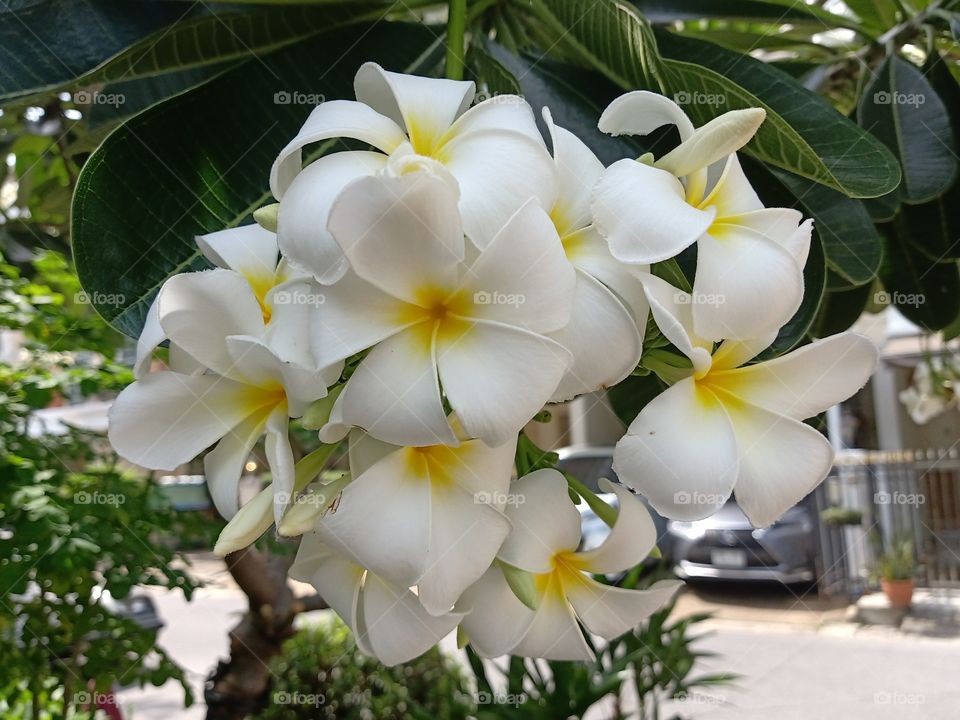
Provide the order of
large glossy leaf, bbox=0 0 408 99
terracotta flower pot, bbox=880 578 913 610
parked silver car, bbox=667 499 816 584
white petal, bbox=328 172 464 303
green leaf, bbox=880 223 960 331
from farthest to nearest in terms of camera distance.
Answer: parked silver car, bbox=667 499 816 584 < terracotta flower pot, bbox=880 578 913 610 < green leaf, bbox=880 223 960 331 < large glossy leaf, bbox=0 0 408 99 < white petal, bbox=328 172 464 303

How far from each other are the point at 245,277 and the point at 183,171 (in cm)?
14

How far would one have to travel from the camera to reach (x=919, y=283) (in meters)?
0.95

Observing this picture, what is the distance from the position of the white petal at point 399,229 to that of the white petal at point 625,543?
0.20m

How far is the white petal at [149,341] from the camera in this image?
1.26 feet

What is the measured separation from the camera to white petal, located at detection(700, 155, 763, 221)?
39 cm

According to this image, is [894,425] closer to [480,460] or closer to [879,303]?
[879,303]

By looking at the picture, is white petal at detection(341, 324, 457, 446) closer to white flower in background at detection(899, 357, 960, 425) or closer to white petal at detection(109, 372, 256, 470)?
white petal at detection(109, 372, 256, 470)

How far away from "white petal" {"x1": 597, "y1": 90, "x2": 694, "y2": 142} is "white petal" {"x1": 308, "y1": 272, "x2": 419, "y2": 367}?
17cm

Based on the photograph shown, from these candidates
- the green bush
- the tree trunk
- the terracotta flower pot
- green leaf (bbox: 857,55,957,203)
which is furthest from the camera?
the terracotta flower pot
